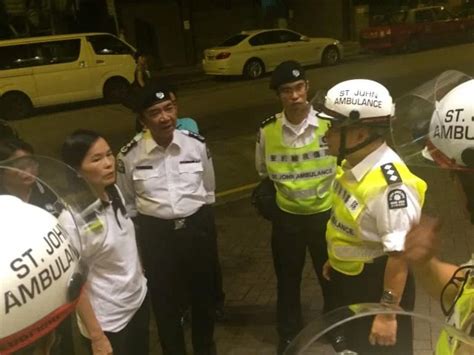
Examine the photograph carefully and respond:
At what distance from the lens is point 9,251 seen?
1.63 m

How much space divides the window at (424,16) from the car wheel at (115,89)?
10705 mm

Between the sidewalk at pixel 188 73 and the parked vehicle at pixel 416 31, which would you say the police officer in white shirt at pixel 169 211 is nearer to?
the sidewalk at pixel 188 73

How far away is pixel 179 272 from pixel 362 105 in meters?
1.58

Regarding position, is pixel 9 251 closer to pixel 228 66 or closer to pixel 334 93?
pixel 334 93

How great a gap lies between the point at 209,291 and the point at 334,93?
156 cm

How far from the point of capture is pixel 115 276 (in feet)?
9.89

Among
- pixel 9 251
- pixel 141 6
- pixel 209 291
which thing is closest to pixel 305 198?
pixel 209 291

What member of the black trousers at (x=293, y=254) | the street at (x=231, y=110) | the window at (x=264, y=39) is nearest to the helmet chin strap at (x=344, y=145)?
the black trousers at (x=293, y=254)

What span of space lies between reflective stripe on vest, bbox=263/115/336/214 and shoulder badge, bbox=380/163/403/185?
3.40 feet

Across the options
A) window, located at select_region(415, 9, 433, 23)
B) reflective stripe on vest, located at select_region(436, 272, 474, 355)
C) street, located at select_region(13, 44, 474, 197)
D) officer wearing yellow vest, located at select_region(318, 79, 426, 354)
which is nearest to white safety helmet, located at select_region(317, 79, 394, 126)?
officer wearing yellow vest, located at select_region(318, 79, 426, 354)

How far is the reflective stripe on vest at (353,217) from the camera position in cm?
280

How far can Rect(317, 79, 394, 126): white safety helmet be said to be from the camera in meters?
2.89

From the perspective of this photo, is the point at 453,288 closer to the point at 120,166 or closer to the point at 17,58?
the point at 120,166

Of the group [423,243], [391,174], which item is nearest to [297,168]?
[391,174]
